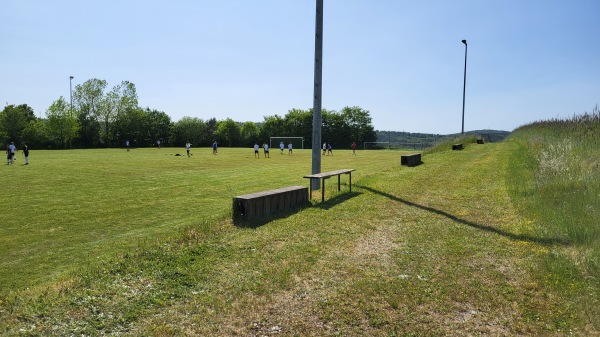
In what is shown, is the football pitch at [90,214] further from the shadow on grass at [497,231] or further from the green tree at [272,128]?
the green tree at [272,128]

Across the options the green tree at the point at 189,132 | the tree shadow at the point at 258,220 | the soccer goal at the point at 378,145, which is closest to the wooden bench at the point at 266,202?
the tree shadow at the point at 258,220

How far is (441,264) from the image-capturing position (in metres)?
5.41

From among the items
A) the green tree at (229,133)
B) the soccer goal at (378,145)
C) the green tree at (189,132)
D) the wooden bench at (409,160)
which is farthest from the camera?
the green tree at (229,133)

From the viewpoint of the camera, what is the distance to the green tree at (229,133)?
89.8 meters

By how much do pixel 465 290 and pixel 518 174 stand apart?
31.8 ft

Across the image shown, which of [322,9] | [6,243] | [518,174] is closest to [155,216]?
[6,243]

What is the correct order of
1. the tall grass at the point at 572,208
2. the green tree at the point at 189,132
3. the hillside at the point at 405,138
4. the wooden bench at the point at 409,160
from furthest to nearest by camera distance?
the green tree at the point at 189,132 → the hillside at the point at 405,138 → the wooden bench at the point at 409,160 → the tall grass at the point at 572,208

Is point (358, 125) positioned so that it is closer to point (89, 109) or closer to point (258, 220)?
point (89, 109)

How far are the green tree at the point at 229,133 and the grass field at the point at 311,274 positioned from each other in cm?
8017

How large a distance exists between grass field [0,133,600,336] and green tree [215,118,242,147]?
80170mm

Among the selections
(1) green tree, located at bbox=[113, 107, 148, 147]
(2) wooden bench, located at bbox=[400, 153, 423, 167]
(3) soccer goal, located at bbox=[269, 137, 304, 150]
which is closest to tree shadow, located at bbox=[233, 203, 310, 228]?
(2) wooden bench, located at bbox=[400, 153, 423, 167]

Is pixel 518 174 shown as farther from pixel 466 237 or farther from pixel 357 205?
pixel 466 237

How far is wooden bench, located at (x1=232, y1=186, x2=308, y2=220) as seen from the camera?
7980 millimetres

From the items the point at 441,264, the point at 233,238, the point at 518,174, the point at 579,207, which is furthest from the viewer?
the point at 518,174
